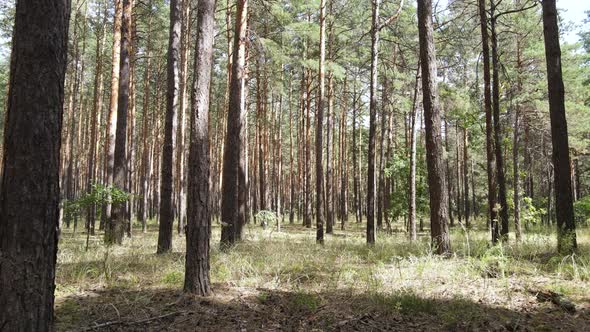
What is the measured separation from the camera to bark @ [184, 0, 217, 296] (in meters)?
5.18

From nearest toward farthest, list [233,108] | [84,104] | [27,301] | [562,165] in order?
1. [27,301]
2. [562,165]
3. [233,108]
4. [84,104]

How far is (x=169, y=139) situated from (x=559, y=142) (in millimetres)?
8576

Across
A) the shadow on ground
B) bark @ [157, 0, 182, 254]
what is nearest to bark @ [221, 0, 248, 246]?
bark @ [157, 0, 182, 254]

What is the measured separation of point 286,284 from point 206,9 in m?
4.38

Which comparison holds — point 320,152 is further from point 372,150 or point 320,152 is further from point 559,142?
point 559,142

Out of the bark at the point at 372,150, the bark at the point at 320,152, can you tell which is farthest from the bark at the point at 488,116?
the bark at the point at 320,152

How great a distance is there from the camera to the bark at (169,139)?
9039mm

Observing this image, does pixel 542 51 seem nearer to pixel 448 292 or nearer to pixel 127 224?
pixel 448 292

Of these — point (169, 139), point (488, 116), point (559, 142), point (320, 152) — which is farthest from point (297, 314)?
point (488, 116)

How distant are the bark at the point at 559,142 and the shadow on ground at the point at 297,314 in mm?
3231

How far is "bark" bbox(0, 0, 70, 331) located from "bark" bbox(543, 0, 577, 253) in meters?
8.24

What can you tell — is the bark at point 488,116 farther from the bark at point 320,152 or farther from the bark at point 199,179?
the bark at point 199,179

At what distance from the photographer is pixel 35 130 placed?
287 centimetres

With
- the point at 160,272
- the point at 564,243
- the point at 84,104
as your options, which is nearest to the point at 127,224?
the point at 160,272
